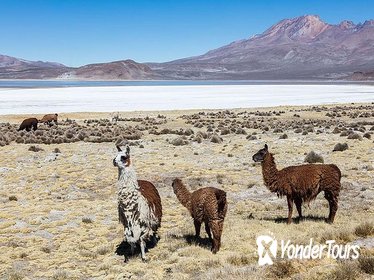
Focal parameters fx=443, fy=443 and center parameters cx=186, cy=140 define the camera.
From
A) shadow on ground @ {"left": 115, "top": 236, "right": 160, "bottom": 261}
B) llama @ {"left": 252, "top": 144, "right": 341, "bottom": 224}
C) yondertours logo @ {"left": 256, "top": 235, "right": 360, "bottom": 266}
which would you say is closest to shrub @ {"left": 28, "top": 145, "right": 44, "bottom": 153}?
shadow on ground @ {"left": 115, "top": 236, "right": 160, "bottom": 261}

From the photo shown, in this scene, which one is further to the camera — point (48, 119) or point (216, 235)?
point (48, 119)

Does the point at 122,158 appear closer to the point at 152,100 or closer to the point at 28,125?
the point at 28,125

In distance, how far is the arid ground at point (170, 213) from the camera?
24.3 feet

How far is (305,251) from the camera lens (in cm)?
712

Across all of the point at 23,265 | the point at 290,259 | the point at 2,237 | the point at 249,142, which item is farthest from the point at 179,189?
the point at 249,142

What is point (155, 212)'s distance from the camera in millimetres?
8414

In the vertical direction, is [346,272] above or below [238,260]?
above

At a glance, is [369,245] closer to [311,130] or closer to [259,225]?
[259,225]

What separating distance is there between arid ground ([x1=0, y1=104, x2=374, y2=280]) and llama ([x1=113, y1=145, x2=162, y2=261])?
490 mm

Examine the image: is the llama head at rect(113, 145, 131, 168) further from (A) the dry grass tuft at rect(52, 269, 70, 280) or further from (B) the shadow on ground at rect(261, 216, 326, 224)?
(B) the shadow on ground at rect(261, 216, 326, 224)

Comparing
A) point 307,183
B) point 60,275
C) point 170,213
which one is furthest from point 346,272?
point 170,213

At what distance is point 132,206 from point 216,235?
5.09 feet

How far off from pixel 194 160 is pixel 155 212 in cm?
1048

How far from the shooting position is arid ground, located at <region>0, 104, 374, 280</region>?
7406mm
